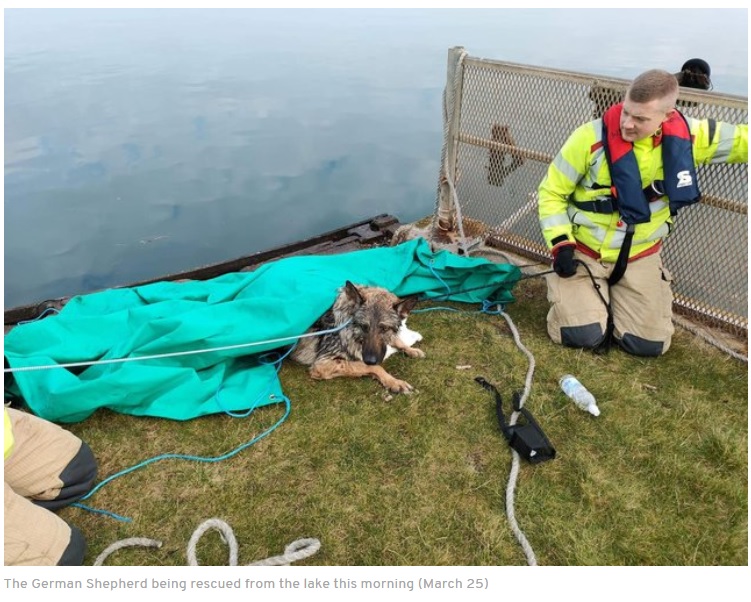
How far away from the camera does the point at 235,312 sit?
4.95 metres

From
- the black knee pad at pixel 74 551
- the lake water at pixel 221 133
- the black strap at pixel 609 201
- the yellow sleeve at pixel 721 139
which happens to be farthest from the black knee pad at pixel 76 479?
the lake water at pixel 221 133

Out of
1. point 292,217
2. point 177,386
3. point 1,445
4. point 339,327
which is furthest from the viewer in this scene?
point 292,217

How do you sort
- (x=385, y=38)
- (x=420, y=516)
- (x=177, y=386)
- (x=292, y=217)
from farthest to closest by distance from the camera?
(x=385, y=38) → (x=292, y=217) → (x=177, y=386) → (x=420, y=516)

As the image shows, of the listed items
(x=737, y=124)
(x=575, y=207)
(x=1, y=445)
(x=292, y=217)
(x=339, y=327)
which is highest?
(x=737, y=124)

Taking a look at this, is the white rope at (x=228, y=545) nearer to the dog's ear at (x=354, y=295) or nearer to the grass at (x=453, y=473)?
the grass at (x=453, y=473)

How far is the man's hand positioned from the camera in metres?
4.96

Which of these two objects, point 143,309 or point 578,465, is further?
point 143,309

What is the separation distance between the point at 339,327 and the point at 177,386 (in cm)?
149

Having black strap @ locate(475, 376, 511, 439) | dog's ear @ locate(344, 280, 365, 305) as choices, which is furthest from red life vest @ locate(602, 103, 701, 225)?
dog's ear @ locate(344, 280, 365, 305)

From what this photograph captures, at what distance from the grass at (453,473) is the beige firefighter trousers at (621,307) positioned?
174mm

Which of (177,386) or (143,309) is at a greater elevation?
(143,309)

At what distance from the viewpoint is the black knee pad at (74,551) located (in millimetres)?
3141

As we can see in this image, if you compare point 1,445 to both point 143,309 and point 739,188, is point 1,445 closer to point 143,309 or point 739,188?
point 143,309

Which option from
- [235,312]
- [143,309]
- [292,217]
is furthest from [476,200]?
[292,217]
